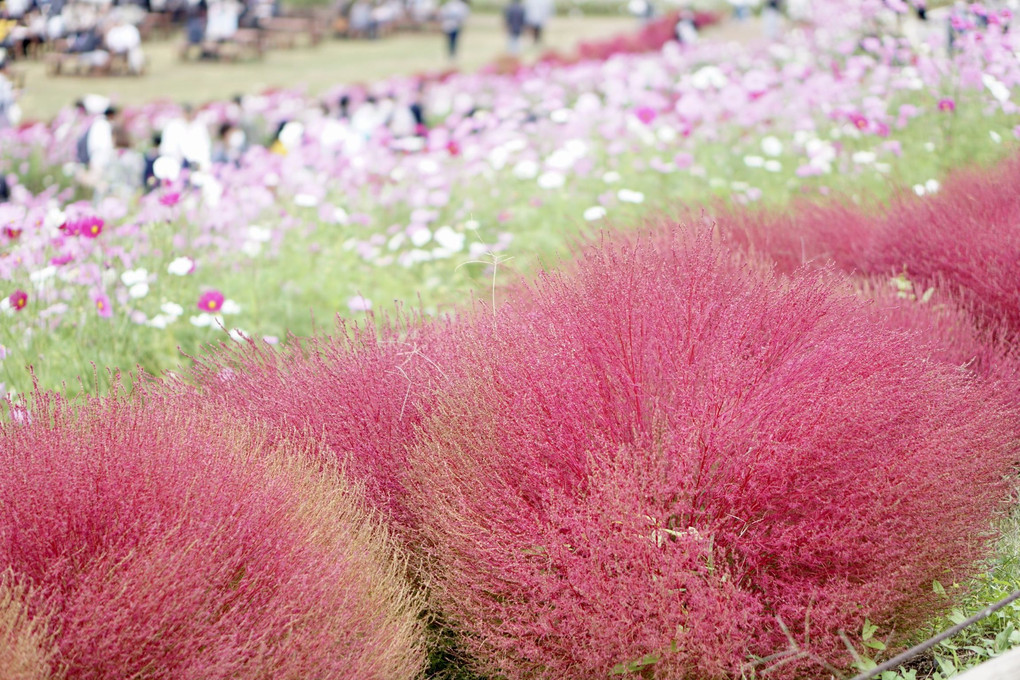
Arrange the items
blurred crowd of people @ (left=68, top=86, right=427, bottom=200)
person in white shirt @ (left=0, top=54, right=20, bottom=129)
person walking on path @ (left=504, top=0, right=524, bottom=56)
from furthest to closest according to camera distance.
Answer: person walking on path @ (left=504, top=0, right=524, bottom=56), person in white shirt @ (left=0, top=54, right=20, bottom=129), blurred crowd of people @ (left=68, top=86, right=427, bottom=200)

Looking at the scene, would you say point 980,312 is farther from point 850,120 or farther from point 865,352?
point 850,120

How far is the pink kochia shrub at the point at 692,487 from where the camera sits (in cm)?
247

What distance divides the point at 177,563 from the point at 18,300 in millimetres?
2318

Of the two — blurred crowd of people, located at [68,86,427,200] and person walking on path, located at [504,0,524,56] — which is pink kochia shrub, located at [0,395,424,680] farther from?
person walking on path, located at [504,0,524,56]

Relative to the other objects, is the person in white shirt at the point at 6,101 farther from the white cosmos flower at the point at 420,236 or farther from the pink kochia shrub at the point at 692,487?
the pink kochia shrub at the point at 692,487

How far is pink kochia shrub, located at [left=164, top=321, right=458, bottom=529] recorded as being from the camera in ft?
10.6

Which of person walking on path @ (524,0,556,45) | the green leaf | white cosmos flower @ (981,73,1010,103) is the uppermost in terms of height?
white cosmos flower @ (981,73,1010,103)

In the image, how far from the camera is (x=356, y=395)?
334cm

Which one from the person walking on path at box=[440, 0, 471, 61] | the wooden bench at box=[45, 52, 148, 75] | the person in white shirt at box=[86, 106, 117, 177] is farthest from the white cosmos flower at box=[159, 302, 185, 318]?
the person walking on path at box=[440, 0, 471, 61]

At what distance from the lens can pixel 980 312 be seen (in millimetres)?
4125

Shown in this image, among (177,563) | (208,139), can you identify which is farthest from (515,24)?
(177,563)

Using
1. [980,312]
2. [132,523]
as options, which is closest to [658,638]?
[132,523]

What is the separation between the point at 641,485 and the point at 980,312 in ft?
7.45

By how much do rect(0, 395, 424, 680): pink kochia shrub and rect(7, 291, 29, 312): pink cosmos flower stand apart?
57.0 inches
